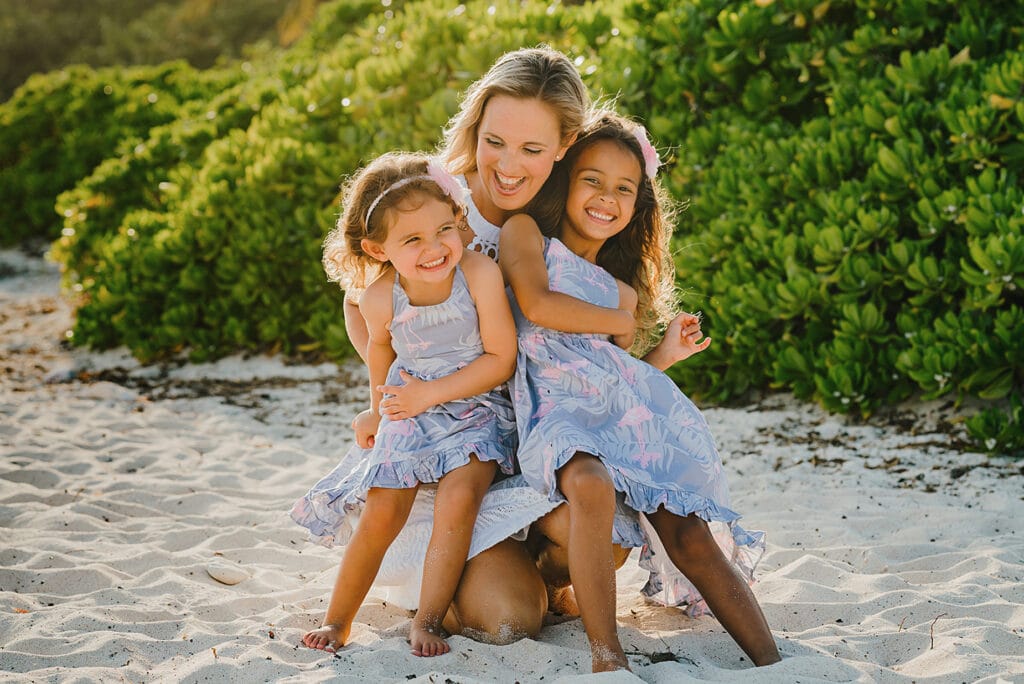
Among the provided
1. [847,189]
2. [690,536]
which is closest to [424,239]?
[690,536]

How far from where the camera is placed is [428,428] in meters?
3.19

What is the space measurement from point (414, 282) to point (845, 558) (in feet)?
6.38

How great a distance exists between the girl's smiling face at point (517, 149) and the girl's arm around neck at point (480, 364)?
13.4 inches

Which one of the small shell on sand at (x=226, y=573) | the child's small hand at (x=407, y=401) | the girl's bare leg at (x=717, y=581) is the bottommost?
the small shell on sand at (x=226, y=573)

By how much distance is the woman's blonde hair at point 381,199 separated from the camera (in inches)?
122

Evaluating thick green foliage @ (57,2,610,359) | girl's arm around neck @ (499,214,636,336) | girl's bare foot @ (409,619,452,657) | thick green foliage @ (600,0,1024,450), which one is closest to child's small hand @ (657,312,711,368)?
girl's arm around neck @ (499,214,636,336)

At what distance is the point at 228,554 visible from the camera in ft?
13.3

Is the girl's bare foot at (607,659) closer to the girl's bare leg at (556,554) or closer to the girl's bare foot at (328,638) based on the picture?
the girl's bare leg at (556,554)

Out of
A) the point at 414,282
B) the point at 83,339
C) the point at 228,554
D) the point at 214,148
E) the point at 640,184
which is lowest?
the point at 228,554

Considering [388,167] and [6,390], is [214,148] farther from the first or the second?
[388,167]

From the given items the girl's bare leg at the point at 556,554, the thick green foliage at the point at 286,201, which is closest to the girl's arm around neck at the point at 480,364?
the girl's bare leg at the point at 556,554

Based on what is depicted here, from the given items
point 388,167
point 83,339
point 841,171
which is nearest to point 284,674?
point 388,167

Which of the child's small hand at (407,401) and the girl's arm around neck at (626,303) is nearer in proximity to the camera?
the child's small hand at (407,401)

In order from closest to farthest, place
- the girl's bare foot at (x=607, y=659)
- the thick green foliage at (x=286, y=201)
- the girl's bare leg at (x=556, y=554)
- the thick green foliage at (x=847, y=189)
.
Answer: the girl's bare foot at (x=607, y=659), the girl's bare leg at (x=556, y=554), the thick green foliage at (x=847, y=189), the thick green foliage at (x=286, y=201)
